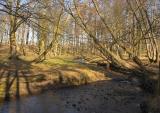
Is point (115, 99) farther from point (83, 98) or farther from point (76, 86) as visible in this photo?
point (76, 86)

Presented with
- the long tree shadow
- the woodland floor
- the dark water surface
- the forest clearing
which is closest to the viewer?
the forest clearing

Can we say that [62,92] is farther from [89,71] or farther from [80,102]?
[89,71]

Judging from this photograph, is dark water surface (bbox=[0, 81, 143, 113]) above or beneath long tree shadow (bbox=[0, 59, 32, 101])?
beneath

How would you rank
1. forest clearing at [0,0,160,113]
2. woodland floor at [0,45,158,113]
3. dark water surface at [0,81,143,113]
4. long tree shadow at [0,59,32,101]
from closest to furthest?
forest clearing at [0,0,160,113] < dark water surface at [0,81,143,113] < woodland floor at [0,45,158,113] < long tree shadow at [0,59,32,101]

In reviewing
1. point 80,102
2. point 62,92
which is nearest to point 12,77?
point 62,92

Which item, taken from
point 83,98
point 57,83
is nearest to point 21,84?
point 57,83

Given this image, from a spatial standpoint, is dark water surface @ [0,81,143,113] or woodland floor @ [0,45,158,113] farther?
woodland floor @ [0,45,158,113]

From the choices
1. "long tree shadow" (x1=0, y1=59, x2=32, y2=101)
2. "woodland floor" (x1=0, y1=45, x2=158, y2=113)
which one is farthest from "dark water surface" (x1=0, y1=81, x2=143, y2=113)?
"long tree shadow" (x1=0, y1=59, x2=32, y2=101)

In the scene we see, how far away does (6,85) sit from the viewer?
2219cm

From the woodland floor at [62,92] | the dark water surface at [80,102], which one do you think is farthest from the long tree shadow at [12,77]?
the dark water surface at [80,102]

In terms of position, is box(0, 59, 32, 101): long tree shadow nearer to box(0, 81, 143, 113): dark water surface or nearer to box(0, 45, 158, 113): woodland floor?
box(0, 45, 158, 113): woodland floor

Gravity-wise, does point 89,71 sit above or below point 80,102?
above

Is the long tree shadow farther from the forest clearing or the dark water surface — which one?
the dark water surface

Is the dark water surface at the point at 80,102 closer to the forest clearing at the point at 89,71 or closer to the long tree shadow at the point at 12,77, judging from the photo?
the forest clearing at the point at 89,71
